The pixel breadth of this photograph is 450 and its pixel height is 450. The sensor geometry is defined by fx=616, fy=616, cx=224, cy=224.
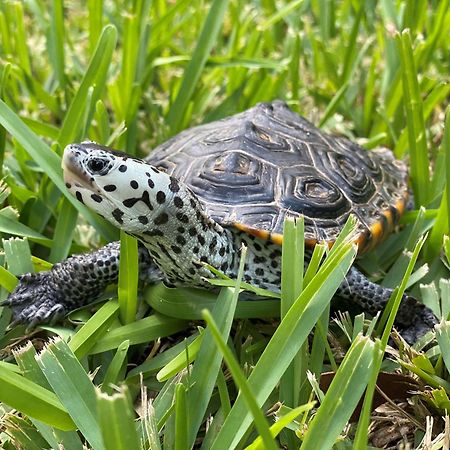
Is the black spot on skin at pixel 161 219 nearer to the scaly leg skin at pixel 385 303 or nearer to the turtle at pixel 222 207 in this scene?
the turtle at pixel 222 207

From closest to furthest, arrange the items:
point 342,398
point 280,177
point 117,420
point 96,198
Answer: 1. point 117,420
2. point 342,398
3. point 96,198
4. point 280,177

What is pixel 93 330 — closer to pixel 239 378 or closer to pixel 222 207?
pixel 222 207

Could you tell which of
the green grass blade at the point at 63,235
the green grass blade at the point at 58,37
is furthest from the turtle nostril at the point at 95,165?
the green grass blade at the point at 58,37

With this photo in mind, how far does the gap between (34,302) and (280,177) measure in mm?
763

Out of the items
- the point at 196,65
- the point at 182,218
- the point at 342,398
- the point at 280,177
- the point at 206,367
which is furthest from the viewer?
the point at 196,65

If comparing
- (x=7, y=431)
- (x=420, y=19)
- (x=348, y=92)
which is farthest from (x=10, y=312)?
(x=420, y=19)

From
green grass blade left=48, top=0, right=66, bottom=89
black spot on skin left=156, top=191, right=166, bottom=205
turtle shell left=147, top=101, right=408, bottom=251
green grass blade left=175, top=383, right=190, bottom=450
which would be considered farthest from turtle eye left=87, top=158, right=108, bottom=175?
green grass blade left=48, top=0, right=66, bottom=89

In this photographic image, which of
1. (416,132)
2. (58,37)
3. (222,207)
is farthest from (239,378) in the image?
(58,37)

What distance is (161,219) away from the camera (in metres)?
1.48

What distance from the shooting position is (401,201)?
203 cm

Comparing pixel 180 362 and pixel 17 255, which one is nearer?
pixel 180 362

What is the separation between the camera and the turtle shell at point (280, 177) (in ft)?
5.60

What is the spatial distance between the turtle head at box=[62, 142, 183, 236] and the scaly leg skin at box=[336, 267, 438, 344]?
0.56m

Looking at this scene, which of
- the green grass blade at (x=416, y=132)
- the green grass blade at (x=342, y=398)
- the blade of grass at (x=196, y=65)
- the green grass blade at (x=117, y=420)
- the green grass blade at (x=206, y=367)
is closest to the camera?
the green grass blade at (x=117, y=420)
